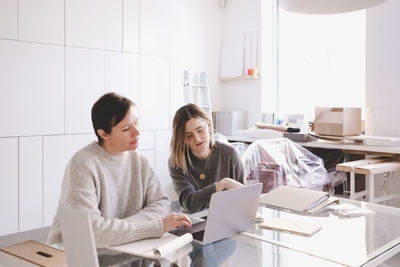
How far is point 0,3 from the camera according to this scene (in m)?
2.90

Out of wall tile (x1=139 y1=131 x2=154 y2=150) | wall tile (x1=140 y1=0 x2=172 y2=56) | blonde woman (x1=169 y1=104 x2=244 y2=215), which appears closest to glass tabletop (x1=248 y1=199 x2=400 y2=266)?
blonde woman (x1=169 y1=104 x2=244 y2=215)

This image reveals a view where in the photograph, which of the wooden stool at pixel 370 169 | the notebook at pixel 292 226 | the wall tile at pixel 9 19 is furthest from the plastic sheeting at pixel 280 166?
the wall tile at pixel 9 19

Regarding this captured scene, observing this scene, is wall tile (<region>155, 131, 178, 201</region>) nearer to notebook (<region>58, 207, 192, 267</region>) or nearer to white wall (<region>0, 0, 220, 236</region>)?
white wall (<region>0, 0, 220, 236</region>)

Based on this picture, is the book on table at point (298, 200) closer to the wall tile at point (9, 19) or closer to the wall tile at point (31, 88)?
the wall tile at point (31, 88)

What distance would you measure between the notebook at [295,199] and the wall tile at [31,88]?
203 centimetres

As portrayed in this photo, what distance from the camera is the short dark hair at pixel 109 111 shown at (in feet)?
5.29

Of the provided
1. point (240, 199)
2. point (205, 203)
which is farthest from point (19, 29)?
point (240, 199)

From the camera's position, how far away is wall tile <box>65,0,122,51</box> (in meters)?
3.29

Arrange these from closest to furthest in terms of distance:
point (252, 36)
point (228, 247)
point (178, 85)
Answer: point (228, 247)
point (178, 85)
point (252, 36)

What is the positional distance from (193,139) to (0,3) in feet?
6.28

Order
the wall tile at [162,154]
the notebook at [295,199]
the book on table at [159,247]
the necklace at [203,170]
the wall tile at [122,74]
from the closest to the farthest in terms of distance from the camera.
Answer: the book on table at [159,247], the notebook at [295,199], the necklace at [203,170], the wall tile at [122,74], the wall tile at [162,154]

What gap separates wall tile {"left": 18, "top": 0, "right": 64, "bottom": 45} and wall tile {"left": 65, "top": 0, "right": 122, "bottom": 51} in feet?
0.22

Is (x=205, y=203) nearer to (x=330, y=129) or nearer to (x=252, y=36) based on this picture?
(x=330, y=129)

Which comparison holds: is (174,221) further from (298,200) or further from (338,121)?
(338,121)
